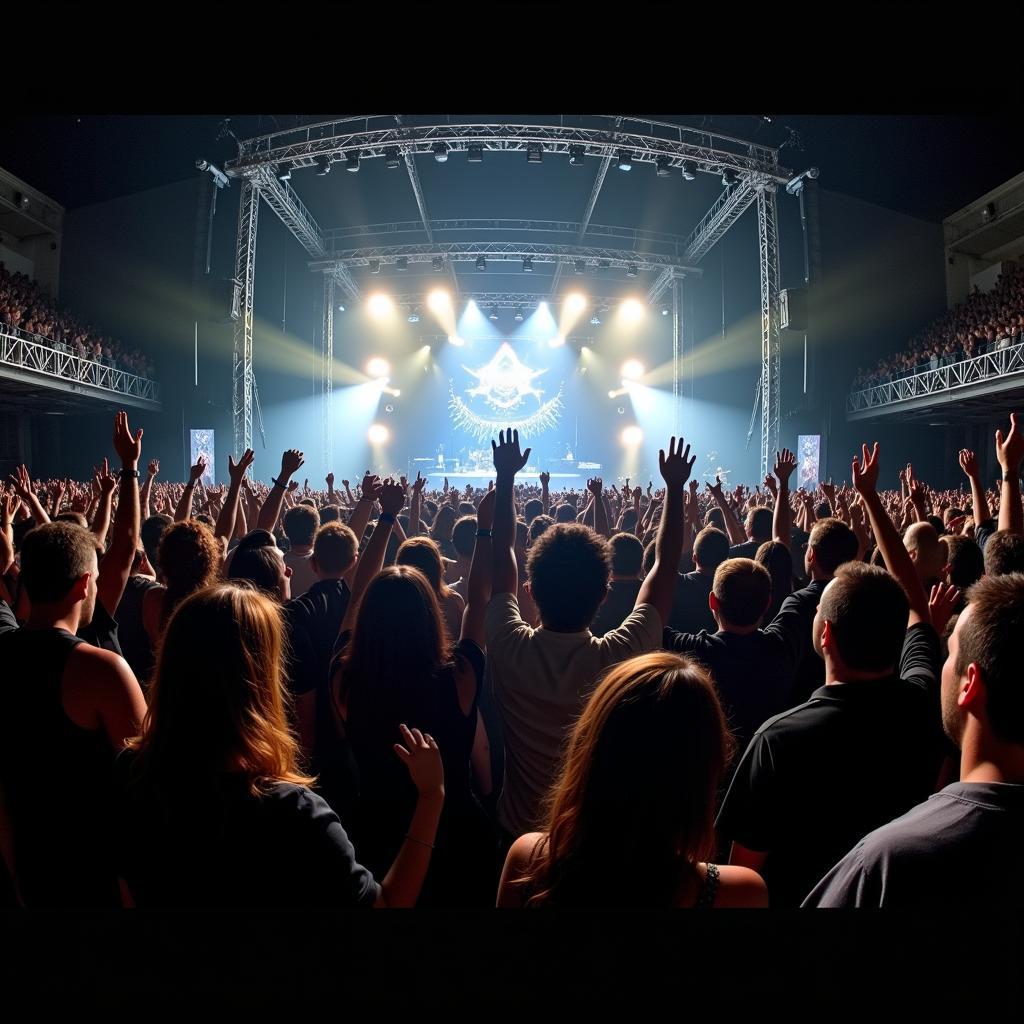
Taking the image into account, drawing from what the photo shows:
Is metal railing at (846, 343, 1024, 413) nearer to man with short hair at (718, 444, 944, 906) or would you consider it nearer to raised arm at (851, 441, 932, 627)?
raised arm at (851, 441, 932, 627)

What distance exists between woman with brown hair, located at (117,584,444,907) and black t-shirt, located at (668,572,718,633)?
2.39 meters

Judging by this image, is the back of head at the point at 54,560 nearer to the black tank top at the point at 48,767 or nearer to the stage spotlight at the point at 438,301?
the black tank top at the point at 48,767

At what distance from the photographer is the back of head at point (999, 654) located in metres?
1.24

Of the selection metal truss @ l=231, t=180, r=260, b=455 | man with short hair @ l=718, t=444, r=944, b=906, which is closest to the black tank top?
man with short hair @ l=718, t=444, r=944, b=906

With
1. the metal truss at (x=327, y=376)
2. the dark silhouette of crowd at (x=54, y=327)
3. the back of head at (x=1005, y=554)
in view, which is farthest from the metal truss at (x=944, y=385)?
the dark silhouette of crowd at (x=54, y=327)

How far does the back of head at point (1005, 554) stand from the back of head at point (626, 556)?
1383mm

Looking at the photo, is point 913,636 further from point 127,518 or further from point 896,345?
point 896,345

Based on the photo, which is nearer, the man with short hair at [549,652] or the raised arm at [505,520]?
the man with short hair at [549,652]

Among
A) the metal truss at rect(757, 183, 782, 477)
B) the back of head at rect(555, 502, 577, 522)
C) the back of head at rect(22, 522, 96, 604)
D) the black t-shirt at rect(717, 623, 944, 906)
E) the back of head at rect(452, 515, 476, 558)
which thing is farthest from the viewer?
the metal truss at rect(757, 183, 782, 477)

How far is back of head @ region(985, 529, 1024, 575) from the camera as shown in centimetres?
285

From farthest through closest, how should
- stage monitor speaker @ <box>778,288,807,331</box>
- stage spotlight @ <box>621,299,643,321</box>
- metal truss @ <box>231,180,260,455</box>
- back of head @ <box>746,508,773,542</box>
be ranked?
1. stage spotlight @ <box>621,299,643,321</box>
2. metal truss @ <box>231,180,260,455</box>
3. stage monitor speaker @ <box>778,288,807,331</box>
4. back of head @ <box>746,508,773,542</box>

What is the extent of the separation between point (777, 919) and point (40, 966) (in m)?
1.78

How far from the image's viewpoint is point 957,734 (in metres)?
1.32

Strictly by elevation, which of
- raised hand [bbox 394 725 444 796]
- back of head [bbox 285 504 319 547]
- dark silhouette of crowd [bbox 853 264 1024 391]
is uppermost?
dark silhouette of crowd [bbox 853 264 1024 391]
